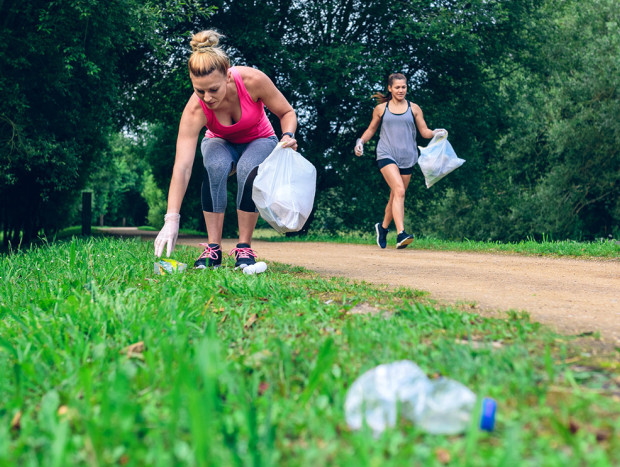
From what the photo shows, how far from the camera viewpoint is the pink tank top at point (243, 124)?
450 cm

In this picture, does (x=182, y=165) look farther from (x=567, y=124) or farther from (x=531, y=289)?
(x=567, y=124)

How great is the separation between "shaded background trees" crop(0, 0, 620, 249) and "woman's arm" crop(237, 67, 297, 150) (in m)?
8.26

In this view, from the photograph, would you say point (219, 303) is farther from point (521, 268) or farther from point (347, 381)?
point (521, 268)

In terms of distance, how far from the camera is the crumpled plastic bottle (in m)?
1.34

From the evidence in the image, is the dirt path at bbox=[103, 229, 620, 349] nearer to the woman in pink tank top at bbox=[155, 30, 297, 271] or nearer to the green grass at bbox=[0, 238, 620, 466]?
the green grass at bbox=[0, 238, 620, 466]

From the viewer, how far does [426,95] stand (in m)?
17.5

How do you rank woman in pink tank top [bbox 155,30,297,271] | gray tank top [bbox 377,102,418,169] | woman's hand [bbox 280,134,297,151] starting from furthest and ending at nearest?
1. gray tank top [bbox 377,102,418,169]
2. woman's hand [bbox 280,134,297,151]
3. woman in pink tank top [bbox 155,30,297,271]

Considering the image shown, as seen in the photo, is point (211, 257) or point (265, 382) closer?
point (265, 382)

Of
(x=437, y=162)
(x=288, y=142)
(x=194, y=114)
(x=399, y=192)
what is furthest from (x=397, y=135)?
(x=194, y=114)

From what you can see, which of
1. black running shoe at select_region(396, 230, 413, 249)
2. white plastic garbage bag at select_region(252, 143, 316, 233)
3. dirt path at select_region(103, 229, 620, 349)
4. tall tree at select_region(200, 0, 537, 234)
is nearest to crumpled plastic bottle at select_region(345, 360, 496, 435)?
dirt path at select_region(103, 229, 620, 349)

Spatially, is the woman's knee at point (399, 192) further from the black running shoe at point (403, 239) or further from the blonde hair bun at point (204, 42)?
the blonde hair bun at point (204, 42)

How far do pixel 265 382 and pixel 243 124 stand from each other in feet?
10.6

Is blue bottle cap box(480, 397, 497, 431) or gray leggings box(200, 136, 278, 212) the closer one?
blue bottle cap box(480, 397, 497, 431)

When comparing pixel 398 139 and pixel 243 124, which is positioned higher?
pixel 398 139
